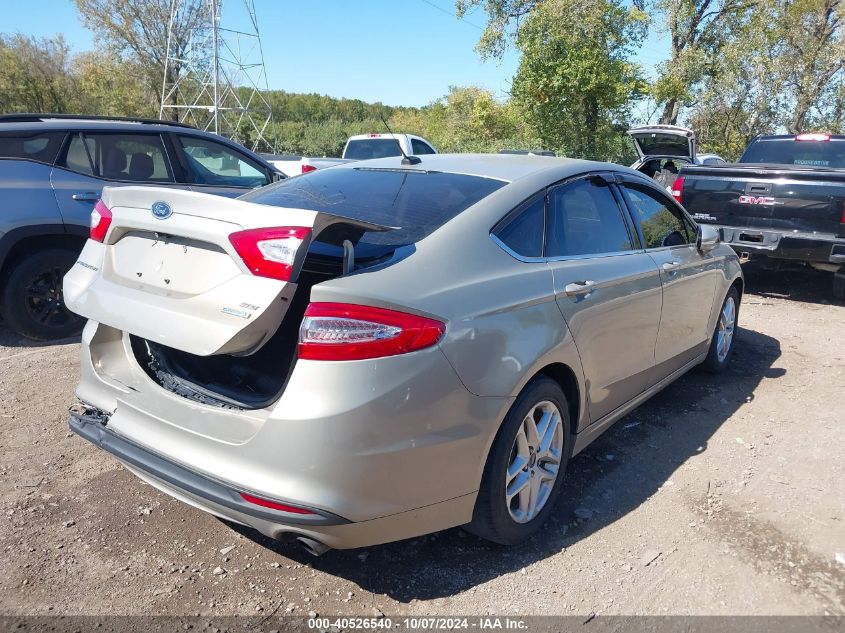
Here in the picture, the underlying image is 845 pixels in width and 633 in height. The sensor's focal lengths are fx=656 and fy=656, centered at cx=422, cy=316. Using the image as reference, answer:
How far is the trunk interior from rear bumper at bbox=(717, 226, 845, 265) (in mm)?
6457

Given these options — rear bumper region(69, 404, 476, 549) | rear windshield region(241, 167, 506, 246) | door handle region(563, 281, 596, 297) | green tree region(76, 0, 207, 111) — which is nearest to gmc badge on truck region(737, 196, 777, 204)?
door handle region(563, 281, 596, 297)

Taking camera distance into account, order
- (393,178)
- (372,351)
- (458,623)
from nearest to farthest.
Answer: (372,351), (458,623), (393,178)

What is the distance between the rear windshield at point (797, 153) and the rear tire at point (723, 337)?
491cm

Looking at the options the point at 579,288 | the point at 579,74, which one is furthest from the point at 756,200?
the point at 579,74

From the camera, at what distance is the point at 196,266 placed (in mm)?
2486

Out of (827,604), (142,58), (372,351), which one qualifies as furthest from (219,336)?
(142,58)

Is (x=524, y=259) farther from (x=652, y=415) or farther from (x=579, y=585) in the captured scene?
(x=652, y=415)

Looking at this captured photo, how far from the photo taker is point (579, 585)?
2.68 m

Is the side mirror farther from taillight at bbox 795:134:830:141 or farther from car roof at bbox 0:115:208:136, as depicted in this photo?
taillight at bbox 795:134:830:141

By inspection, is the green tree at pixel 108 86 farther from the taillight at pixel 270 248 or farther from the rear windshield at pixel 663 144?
the taillight at pixel 270 248

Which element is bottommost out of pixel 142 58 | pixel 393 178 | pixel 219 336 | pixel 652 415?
pixel 652 415

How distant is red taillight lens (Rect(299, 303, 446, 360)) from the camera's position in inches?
86.7

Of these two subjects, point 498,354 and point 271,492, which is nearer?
point 271,492

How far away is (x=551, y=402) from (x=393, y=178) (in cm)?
139
